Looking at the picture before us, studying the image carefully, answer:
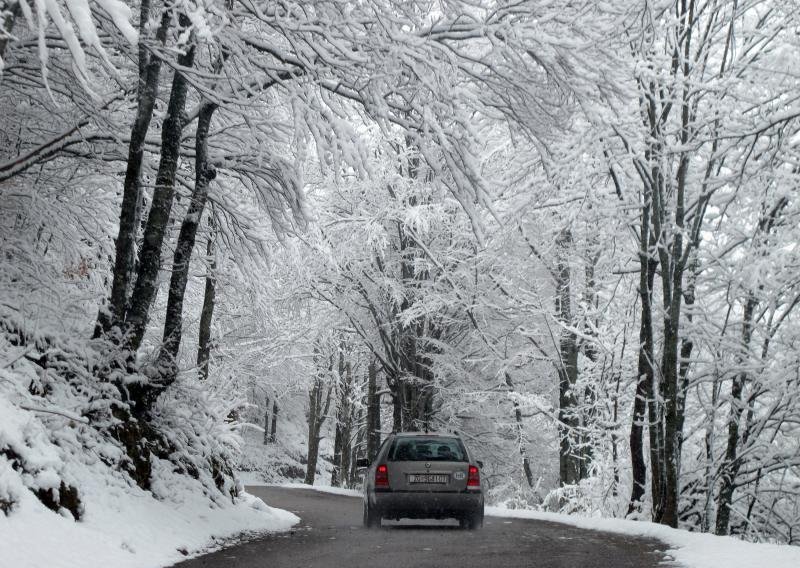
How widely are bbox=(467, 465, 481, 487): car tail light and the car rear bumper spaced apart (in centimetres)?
12

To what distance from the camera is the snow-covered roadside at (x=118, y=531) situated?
6789 millimetres

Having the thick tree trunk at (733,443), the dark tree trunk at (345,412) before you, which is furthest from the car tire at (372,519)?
the dark tree trunk at (345,412)

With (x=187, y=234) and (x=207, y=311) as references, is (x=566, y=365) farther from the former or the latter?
(x=187, y=234)

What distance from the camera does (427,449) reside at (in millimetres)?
13453

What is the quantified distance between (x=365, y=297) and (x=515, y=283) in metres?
4.59

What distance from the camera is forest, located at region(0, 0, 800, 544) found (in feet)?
25.7

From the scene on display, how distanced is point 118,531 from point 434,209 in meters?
16.9

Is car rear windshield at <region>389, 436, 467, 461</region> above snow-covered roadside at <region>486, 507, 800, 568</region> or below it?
above

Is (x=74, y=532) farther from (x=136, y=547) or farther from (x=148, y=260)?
(x=148, y=260)

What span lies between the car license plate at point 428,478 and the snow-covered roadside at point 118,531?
7.44 ft

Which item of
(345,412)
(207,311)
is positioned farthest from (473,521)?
(345,412)

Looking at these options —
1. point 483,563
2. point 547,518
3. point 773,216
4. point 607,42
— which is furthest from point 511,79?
point 547,518

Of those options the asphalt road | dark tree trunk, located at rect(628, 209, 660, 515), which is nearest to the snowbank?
the asphalt road

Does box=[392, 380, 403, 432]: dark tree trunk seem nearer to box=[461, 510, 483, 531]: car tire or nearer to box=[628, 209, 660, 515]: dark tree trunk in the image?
box=[628, 209, 660, 515]: dark tree trunk
